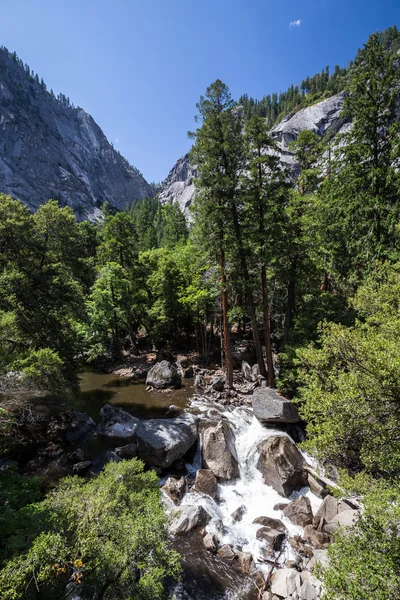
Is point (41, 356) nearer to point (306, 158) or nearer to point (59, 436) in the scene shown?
point (59, 436)

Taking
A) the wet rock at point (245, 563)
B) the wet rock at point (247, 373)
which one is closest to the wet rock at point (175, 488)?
the wet rock at point (245, 563)

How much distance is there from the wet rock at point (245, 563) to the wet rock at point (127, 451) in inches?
221

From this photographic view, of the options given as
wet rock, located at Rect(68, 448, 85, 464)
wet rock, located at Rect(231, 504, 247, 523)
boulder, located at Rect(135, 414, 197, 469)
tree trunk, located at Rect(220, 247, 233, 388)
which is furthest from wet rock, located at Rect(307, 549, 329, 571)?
tree trunk, located at Rect(220, 247, 233, 388)

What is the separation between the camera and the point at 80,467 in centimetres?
1105

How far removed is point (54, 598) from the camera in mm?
5145

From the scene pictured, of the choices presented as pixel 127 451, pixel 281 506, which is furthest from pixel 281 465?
pixel 127 451

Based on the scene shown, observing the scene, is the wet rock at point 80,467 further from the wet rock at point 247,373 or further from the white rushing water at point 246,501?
the wet rock at point 247,373

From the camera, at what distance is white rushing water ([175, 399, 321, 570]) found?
349 inches

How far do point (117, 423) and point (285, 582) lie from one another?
947 cm

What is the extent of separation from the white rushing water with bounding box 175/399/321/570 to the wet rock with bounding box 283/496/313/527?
18cm

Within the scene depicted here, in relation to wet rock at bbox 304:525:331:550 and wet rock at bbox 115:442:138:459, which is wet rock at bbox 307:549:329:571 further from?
wet rock at bbox 115:442:138:459

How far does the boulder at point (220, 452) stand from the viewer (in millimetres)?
11492

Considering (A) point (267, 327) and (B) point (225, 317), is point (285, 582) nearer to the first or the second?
(A) point (267, 327)

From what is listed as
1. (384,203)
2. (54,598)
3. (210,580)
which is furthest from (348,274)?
(54,598)
